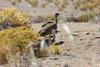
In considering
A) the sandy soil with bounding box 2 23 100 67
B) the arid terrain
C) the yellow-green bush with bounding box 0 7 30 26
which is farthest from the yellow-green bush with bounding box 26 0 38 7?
the yellow-green bush with bounding box 0 7 30 26

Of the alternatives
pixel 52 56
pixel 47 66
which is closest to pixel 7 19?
pixel 52 56

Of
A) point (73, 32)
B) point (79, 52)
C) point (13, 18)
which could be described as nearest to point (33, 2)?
point (73, 32)

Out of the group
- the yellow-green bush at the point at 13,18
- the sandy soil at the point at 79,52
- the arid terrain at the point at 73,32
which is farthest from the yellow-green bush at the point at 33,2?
the yellow-green bush at the point at 13,18

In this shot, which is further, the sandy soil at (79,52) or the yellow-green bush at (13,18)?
the yellow-green bush at (13,18)

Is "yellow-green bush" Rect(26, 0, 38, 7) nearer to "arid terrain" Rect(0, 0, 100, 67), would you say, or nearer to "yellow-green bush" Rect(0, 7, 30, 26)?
"arid terrain" Rect(0, 0, 100, 67)

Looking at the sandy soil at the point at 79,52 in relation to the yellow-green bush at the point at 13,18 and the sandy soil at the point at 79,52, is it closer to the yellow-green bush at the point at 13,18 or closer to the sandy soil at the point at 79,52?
the sandy soil at the point at 79,52

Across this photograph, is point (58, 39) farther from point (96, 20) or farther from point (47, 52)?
point (96, 20)

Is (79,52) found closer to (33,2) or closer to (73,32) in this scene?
(73,32)

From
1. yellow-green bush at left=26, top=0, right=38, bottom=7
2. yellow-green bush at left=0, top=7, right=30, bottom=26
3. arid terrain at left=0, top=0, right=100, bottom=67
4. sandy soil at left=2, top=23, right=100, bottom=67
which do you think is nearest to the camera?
sandy soil at left=2, top=23, right=100, bottom=67

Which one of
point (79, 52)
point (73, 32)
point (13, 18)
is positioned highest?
point (13, 18)

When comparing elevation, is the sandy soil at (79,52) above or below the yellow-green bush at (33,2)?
above

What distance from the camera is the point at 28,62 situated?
12.3 metres

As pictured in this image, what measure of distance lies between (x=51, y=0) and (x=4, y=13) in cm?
2177

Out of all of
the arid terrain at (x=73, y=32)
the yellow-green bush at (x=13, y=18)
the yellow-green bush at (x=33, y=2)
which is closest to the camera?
the arid terrain at (x=73, y=32)
